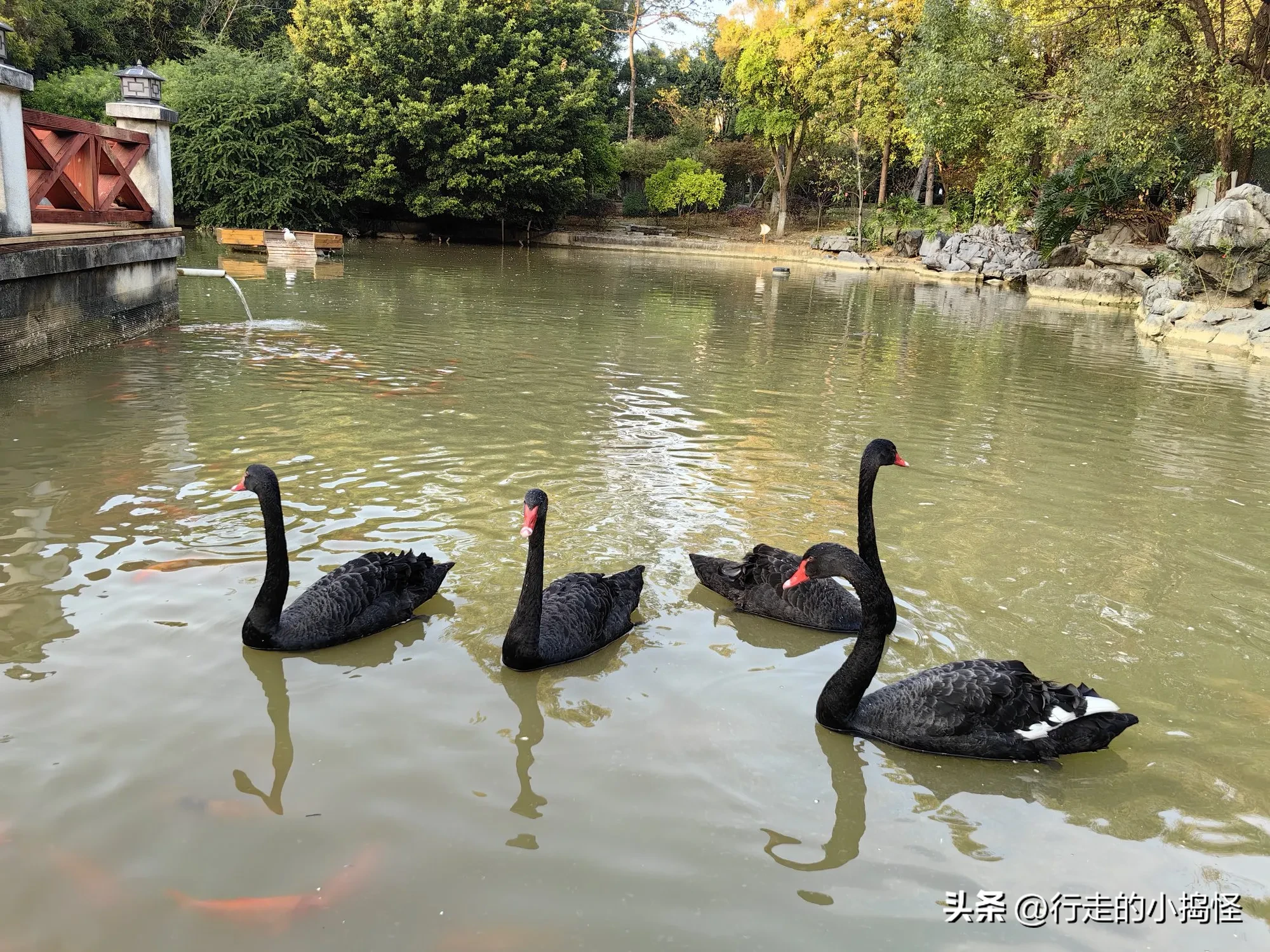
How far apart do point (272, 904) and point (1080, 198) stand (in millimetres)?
29240

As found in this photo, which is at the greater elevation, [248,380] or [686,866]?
[248,380]

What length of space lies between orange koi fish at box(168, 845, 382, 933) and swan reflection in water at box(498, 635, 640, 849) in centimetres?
53

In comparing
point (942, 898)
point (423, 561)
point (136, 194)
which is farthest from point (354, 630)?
point (136, 194)

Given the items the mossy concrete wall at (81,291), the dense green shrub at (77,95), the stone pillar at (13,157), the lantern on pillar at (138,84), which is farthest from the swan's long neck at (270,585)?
the dense green shrub at (77,95)

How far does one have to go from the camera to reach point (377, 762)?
3.38 metres

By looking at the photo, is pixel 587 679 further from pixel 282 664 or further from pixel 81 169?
pixel 81 169

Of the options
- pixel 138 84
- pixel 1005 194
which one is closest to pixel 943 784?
pixel 138 84

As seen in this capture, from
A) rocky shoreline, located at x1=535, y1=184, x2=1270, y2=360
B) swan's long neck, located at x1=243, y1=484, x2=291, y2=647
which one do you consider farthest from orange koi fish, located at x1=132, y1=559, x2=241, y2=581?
rocky shoreline, located at x1=535, y1=184, x2=1270, y2=360

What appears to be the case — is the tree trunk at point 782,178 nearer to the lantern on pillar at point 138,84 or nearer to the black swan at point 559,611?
the lantern on pillar at point 138,84

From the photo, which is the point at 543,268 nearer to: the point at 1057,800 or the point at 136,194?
the point at 136,194

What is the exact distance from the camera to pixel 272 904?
269cm

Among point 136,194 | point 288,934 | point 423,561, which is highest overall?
point 136,194

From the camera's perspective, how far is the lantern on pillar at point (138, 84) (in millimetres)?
11180

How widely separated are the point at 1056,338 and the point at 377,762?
15.4 m
